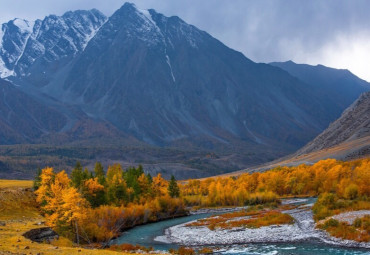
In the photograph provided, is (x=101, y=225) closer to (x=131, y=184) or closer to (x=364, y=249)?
(x=131, y=184)

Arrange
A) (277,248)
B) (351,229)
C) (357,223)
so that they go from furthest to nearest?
(357,223) → (351,229) → (277,248)

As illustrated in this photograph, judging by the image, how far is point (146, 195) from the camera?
359 feet

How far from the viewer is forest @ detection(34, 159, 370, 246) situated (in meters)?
58.5

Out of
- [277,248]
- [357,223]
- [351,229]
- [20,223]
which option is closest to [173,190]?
[277,248]

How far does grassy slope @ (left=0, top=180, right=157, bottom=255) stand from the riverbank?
23.5 m

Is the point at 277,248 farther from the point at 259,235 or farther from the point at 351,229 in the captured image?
the point at 351,229

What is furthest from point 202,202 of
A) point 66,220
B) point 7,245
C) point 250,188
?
point 7,245

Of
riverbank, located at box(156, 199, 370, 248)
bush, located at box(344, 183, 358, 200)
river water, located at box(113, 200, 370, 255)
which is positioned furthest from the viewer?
bush, located at box(344, 183, 358, 200)

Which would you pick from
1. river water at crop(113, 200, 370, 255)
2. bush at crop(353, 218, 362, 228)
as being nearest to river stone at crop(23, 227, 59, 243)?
river water at crop(113, 200, 370, 255)

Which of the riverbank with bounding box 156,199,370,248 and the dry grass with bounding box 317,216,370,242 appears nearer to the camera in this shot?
the dry grass with bounding box 317,216,370,242

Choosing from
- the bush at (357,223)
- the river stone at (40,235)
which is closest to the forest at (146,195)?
the bush at (357,223)

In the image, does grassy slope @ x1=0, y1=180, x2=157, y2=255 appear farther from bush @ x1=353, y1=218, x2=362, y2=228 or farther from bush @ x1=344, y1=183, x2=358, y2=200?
bush @ x1=344, y1=183, x2=358, y2=200

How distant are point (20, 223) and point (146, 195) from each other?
2432 inches

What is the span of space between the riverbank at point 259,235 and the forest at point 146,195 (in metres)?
3.22
